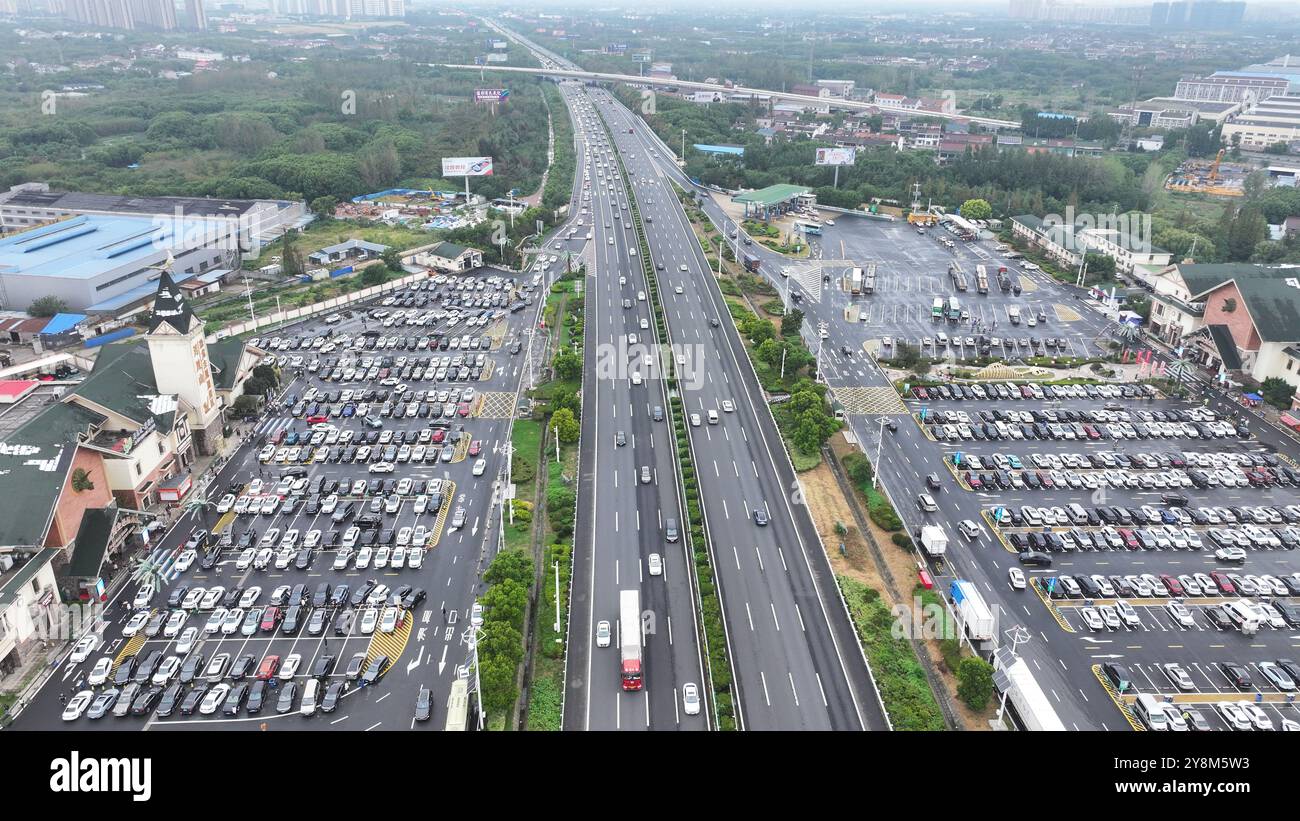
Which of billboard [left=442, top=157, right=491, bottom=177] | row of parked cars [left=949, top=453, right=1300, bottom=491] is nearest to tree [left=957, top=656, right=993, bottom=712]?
row of parked cars [left=949, top=453, right=1300, bottom=491]

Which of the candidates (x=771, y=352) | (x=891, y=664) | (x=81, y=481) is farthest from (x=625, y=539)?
(x=81, y=481)

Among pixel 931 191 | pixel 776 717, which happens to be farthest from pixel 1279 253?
pixel 776 717

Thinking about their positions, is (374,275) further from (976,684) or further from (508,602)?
(976,684)

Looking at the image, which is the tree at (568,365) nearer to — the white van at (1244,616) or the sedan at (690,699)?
the sedan at (690,699)

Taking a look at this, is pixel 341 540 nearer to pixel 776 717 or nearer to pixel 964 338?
pixel 776 717

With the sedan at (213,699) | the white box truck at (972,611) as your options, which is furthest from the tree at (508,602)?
the white box truck at (972,611)

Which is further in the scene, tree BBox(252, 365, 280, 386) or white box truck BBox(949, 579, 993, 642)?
tree BBox(252, 365, 280, 386)

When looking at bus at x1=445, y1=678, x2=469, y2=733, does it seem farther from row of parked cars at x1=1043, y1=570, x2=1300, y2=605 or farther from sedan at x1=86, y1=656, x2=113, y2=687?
row of parked cars at x1=1043, y1=570, x2=1300, y2=605
